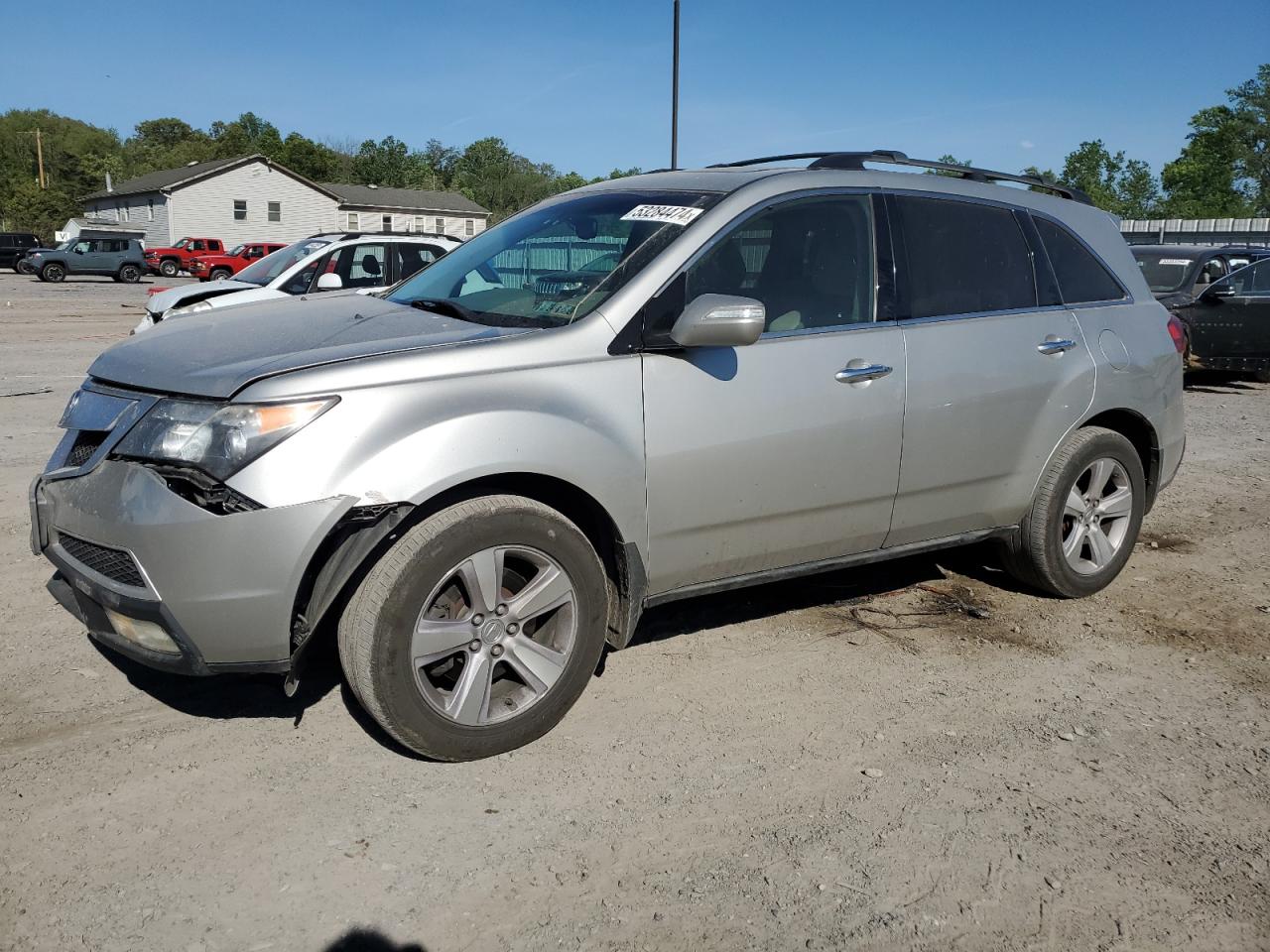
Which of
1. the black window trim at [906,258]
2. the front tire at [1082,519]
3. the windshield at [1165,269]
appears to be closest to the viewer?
the black window trim at [906,258]

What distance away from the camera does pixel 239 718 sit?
3785 mm

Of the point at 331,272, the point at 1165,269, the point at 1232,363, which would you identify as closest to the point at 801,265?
the point at 331,272

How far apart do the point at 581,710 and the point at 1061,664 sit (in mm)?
2078

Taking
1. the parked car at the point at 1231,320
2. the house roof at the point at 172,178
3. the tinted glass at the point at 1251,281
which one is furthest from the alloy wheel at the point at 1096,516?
the house roof at the point at 172,178

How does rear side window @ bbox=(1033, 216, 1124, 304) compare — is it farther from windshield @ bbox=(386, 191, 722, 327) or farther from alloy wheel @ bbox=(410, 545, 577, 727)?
alloy wheel @ bbox=(410, 545, 577, 727)

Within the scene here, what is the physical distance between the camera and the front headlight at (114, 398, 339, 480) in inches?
121

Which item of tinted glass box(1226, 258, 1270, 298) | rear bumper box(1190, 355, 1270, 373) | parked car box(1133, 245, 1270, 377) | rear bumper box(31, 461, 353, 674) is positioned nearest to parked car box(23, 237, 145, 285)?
parked car box(1133, 245, 1270, 377)

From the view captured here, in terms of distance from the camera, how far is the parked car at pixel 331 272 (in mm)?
12383

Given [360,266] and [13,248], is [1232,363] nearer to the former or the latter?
[360,266]

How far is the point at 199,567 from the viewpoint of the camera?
3.06m

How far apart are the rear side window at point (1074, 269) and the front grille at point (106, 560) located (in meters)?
4.06

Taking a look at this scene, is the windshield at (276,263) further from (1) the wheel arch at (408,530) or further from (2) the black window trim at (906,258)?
(1) the wheel arch at (408,530)

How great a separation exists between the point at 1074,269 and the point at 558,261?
2.56m

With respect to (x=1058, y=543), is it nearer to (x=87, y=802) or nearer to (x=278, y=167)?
(x=87, y=802)
